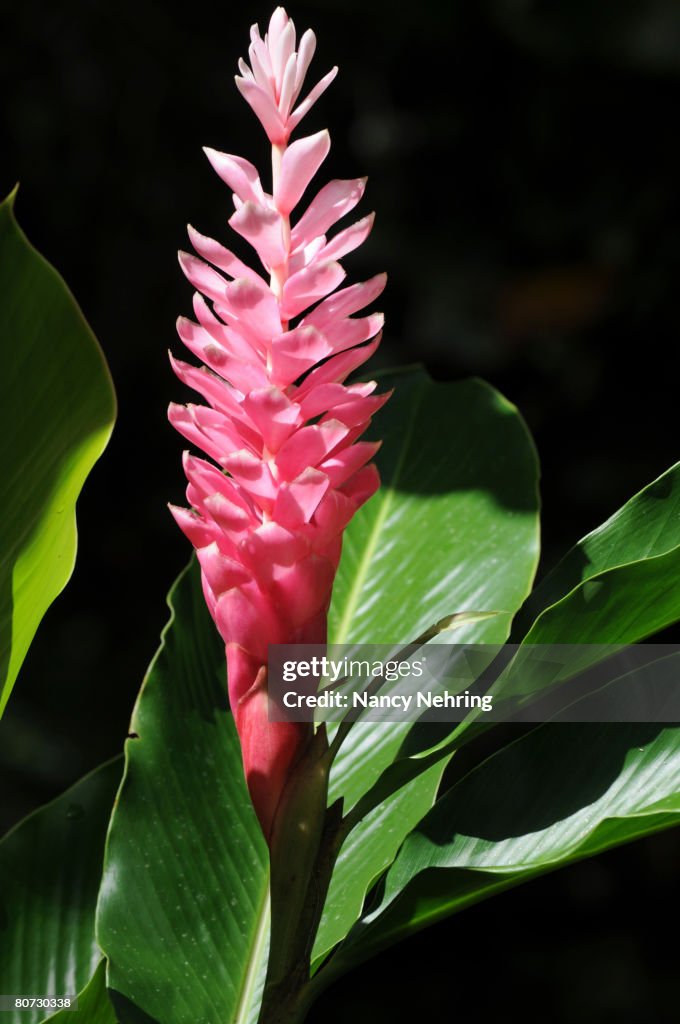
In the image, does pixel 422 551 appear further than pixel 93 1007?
Yes

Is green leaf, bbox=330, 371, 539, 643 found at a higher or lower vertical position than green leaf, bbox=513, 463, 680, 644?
higher

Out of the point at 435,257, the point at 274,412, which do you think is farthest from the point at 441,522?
the point at 435,257

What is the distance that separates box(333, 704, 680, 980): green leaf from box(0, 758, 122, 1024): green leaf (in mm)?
276

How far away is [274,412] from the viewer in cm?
58

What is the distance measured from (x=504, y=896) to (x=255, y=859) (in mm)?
1819

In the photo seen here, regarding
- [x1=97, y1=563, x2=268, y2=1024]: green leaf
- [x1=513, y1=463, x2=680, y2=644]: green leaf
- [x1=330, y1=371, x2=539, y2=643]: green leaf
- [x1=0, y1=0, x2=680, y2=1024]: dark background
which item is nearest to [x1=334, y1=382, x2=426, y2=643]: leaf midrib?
[x1=330, y1=371, x2=539, y2=643]: green leaf

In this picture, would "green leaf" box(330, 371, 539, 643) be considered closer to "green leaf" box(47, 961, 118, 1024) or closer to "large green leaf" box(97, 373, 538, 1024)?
"large green leaf" box(97, 373, 538, 1024)

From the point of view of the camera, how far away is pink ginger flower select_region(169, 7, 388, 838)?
583 millimetres

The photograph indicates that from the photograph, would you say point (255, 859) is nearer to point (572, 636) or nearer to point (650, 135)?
point (572, 636)

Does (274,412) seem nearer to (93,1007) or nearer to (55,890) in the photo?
(93,1007)

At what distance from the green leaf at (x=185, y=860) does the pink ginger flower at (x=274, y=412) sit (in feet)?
0.51

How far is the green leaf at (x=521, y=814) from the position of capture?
0.60m

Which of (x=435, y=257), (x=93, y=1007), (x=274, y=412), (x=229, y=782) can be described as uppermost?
(x=435, y=257)

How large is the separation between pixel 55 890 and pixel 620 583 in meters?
0.52
